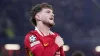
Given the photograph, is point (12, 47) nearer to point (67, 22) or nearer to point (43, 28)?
point (67, 22)

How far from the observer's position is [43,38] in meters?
2.63

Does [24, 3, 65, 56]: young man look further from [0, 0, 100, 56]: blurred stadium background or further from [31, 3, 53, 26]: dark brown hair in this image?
[0, 0, 100, 56]: blurred stadium background

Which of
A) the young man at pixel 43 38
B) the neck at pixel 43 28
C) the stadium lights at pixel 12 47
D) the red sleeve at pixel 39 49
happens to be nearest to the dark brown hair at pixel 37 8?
the young man at pixel 43 38

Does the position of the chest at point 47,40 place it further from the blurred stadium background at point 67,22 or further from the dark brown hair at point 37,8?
the blurred stadium background at point 67,22

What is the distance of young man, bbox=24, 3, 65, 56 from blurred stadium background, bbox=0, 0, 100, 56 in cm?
966

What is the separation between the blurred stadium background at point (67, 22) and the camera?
1252cm

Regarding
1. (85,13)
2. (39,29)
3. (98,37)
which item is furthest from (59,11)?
(39,29)

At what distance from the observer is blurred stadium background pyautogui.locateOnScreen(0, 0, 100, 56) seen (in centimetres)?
1252

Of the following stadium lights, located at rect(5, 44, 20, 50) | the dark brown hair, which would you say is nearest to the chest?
the dark brown hair

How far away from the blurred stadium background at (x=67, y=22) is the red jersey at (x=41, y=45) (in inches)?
385

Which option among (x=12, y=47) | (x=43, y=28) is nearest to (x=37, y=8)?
(x=43, y=28)

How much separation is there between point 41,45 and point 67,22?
33.8 ft

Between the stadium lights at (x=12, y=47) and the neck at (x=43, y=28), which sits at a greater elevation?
the neck at (x=43, y=28)

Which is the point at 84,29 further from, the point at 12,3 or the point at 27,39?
the point at 27,39
